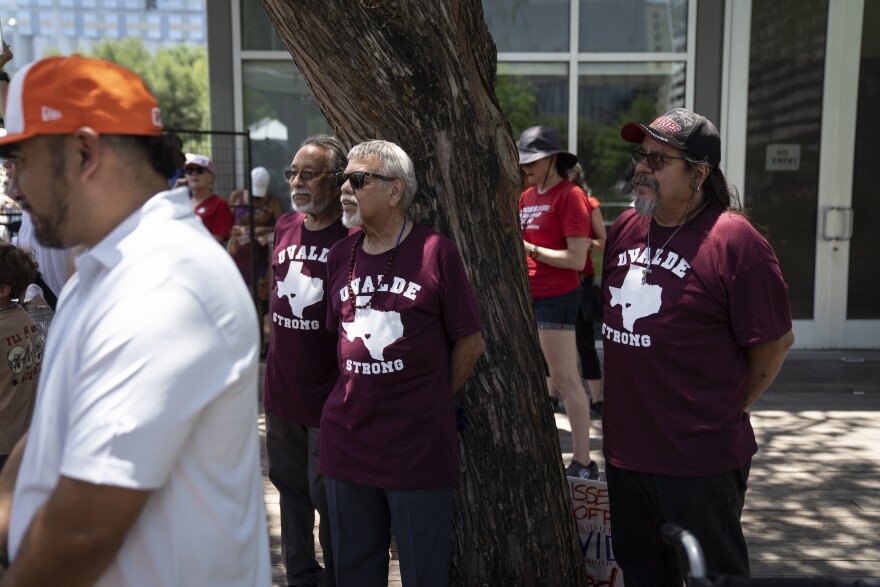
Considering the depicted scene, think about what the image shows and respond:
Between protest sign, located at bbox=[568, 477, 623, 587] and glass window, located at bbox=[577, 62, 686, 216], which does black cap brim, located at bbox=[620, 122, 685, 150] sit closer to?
protest sign, located at bbox=[568, 477, 623, 587]

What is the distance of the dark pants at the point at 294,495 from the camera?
12.0 ft

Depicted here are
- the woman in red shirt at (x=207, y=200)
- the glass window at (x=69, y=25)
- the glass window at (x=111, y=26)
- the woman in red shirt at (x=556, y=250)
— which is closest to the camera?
the woman in red shirt at (x=556, y=250)

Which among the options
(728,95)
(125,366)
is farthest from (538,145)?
(728,95)

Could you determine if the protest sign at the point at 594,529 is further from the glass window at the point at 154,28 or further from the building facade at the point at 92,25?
the glass window at the point at 154,28

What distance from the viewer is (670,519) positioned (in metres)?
2.83

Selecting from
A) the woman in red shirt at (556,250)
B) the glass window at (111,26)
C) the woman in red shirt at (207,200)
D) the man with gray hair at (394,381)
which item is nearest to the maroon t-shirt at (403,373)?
the man with gray hair at (394,381)

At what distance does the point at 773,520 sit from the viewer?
4.54m

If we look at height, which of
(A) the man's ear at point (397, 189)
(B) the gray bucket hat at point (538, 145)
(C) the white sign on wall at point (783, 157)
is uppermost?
(C) the white sign on wall at point (783, 157)

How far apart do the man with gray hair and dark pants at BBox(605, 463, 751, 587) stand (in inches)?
23.9

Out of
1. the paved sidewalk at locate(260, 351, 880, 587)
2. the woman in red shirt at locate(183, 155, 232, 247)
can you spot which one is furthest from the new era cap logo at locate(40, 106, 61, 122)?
the woman in red shirt at locate(183, 155, 232, 247)

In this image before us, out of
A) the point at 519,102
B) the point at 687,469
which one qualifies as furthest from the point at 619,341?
the point at 519,102

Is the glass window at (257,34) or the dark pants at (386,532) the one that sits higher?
the glass window at (257,34)

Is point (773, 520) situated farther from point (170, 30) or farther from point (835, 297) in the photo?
point (170, 30)

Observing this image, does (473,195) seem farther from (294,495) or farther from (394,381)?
(294,495)
